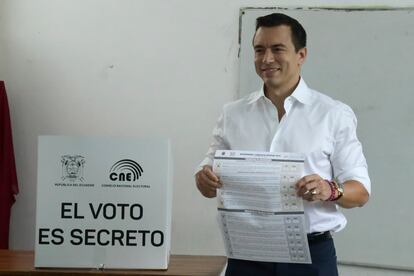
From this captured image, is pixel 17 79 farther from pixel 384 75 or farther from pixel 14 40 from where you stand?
pixel 384 75

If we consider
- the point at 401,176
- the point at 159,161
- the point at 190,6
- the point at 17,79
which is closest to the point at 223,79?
the point at 190,6

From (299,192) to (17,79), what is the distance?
2.16 m

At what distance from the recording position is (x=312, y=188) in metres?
1.54

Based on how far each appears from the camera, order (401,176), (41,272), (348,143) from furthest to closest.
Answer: (401,176) < (348,143) < (41,272)

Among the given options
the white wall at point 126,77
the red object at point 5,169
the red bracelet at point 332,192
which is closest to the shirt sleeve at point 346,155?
the red bracelet at point 332,192

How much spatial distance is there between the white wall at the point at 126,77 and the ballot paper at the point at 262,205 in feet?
4.27

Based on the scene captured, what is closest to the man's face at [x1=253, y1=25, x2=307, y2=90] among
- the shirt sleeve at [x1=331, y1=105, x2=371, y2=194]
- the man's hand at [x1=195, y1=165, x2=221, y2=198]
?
the shirt sleeve at [x1=331, y1=105, x2=371, y2=194]

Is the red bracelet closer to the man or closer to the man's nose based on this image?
the man

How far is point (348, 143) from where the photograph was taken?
1720mm

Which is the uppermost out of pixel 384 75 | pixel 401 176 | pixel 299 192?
pixel 384 75

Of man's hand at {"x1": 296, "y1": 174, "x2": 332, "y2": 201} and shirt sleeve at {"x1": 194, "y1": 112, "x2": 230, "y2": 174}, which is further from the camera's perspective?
shirt sleeve at {"x1": 194, "y1": 112, "x2": 230, "y2": 174}

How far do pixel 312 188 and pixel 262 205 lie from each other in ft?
0.50

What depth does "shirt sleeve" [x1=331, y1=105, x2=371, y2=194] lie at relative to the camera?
170 centimetres

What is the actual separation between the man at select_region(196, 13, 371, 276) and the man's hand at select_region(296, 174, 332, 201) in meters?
0.04
